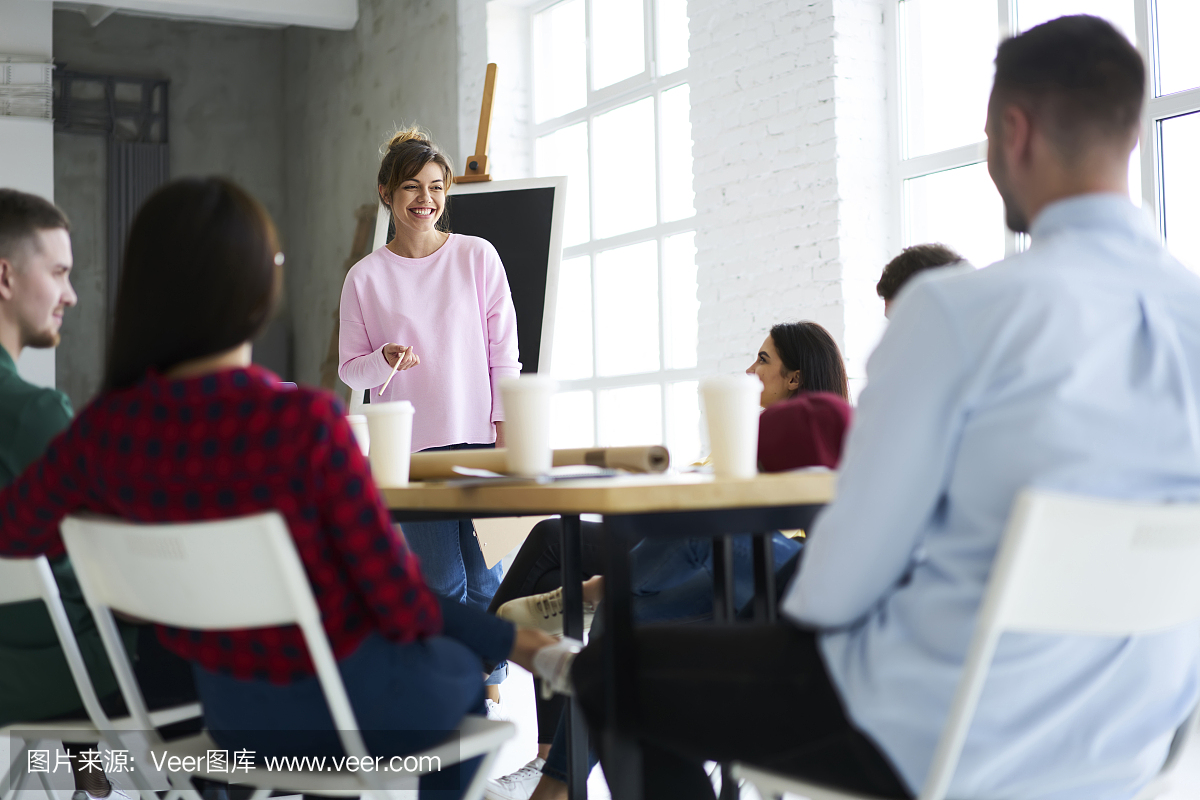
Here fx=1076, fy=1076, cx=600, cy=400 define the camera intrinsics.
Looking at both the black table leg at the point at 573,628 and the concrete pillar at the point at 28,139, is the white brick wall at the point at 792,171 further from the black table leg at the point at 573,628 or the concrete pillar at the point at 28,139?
the concrete pillar at the point at 28,139

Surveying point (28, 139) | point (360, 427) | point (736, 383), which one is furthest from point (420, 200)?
point (28, 139)

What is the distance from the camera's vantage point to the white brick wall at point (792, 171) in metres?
4.15

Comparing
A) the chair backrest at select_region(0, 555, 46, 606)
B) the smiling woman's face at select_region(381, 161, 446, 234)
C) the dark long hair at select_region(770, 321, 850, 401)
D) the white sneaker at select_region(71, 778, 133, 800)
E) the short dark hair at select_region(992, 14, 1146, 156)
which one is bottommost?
the white sneaker at select_region(71, 778, 133, 800)

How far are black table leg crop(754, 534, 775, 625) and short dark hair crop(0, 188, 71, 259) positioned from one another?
4.21 feet

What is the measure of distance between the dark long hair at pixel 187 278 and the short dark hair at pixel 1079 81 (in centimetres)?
83

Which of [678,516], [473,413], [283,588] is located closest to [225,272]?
[283,588]

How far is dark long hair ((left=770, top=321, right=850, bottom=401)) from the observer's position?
272 centimetres

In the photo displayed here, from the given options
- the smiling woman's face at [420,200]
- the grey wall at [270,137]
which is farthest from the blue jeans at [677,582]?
the grey wall at [270,137]

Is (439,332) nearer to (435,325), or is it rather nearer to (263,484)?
(435,325)

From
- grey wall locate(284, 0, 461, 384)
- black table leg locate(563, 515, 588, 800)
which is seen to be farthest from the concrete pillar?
black table leg locate(563, 515, 588, 800)

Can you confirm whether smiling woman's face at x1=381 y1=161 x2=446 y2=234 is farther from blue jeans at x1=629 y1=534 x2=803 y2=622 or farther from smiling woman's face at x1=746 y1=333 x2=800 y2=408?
blue jeans at x1=629 y1=534 x2=803 y2=622

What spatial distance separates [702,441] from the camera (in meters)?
4.98

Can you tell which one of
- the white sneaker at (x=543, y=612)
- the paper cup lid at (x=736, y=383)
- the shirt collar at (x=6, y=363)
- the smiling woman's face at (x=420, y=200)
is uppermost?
the smiling woman's face at (x=420, y=200)

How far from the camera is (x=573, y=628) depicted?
190 cm
